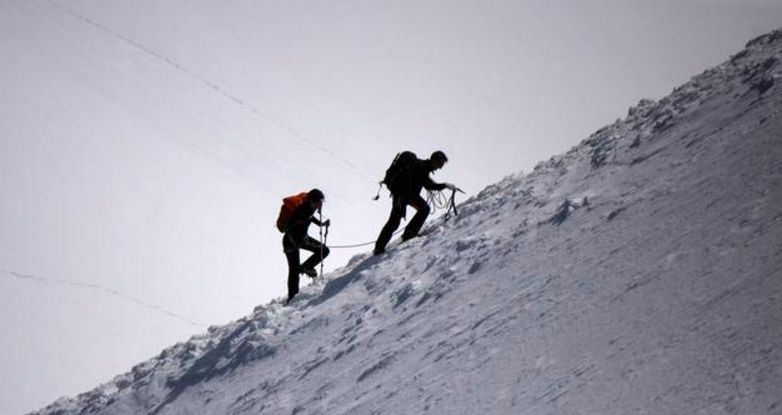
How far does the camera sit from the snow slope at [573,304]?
4.63 metres

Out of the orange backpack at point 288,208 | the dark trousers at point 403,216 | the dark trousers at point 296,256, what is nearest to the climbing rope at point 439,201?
the dark trousers at point 403,216

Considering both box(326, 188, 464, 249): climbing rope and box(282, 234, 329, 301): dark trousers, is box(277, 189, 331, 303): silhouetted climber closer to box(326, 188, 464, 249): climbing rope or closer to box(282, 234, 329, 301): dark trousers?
box(282, 234, 329, 301): dark trousers

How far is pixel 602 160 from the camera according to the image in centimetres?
898

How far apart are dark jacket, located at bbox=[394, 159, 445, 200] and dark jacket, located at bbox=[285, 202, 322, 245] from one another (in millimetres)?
1348

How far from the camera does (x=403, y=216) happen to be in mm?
10000

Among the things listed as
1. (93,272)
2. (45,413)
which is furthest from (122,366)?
(45,413)

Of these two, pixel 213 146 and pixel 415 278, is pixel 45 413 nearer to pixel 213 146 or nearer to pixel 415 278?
pixel 415 278

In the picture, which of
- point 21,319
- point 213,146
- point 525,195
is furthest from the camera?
point 213,146

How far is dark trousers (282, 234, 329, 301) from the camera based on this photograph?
1035 centimetres

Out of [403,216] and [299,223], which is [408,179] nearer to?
[403,216]

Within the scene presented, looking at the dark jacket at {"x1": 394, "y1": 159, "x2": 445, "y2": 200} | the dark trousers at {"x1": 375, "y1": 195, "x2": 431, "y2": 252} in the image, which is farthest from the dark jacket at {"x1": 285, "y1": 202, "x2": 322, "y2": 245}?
the dark jacket at {"x1": 394, "y1": 159, "x2": 445, "y2": 200}

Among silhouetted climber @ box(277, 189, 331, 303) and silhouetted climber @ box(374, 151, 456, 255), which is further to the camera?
silhouetted climber @ box(277, 189, 331, 303)

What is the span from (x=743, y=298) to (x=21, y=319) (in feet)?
72.2

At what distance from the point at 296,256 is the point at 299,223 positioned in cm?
51
